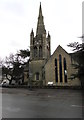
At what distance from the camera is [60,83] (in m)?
53.2

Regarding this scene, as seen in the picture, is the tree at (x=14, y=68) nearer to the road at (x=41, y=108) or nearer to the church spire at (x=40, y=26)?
the church spire at (x=40, y=26)

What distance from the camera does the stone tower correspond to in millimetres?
58781

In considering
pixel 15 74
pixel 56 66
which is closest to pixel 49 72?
pixel 56 66

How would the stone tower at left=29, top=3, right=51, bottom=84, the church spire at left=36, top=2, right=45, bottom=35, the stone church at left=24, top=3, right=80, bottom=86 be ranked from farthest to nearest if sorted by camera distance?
the church spire at left=36, top=2, right=45, bottom=35 < the stone tower at left=29, top=3, right=51, bottom=84 < the stone church at left=24, top=3, right=80, bottom=86

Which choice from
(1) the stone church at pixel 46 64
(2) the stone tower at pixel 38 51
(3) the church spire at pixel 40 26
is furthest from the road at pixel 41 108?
(3) the church spire at pixel 40 26

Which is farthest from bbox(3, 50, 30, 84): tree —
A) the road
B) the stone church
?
the road

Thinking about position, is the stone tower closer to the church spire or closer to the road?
the church spire

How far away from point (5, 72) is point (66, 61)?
74.9 feet

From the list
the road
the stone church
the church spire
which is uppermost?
the church spire

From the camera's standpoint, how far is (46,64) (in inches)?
→ 2215

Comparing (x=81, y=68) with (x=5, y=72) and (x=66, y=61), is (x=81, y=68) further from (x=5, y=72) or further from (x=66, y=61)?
(x=5, y=72)

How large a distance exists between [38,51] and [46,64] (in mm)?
6240

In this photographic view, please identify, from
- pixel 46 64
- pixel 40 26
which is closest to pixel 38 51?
pixel 46 64

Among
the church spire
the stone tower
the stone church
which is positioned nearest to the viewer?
the stone church
